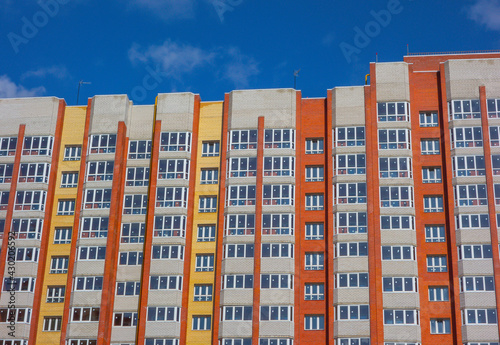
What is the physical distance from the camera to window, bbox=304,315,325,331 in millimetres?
66875

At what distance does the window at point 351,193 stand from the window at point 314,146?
492 cm

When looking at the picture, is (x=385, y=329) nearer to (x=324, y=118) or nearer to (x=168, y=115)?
(x=324, y=118)

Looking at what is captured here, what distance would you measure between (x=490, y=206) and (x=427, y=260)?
787cm

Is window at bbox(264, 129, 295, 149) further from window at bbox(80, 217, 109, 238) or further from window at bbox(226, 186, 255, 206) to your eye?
window at bbox(80, 217, 109, 238)

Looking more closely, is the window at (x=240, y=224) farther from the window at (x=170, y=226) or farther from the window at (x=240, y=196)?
the window at (x=170, y=226)

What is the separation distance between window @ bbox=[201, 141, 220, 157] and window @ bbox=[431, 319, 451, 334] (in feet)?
90.4

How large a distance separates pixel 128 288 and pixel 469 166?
35.7 m

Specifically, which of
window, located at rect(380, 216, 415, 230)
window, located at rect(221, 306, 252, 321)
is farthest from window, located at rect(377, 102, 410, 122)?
window, located at rect(221, 306, 252, 321)

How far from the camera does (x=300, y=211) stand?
70812 mm

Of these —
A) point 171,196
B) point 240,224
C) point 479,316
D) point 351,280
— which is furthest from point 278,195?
point 479,316

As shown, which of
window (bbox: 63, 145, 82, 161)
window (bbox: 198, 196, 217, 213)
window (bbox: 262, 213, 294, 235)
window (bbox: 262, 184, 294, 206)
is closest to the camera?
window (bbox: 262, 213, 294, 235)

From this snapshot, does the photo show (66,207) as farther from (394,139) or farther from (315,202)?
(394,139)

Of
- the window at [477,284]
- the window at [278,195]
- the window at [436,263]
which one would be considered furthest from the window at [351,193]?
the window at [477,284]

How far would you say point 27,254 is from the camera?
71.7 metres
